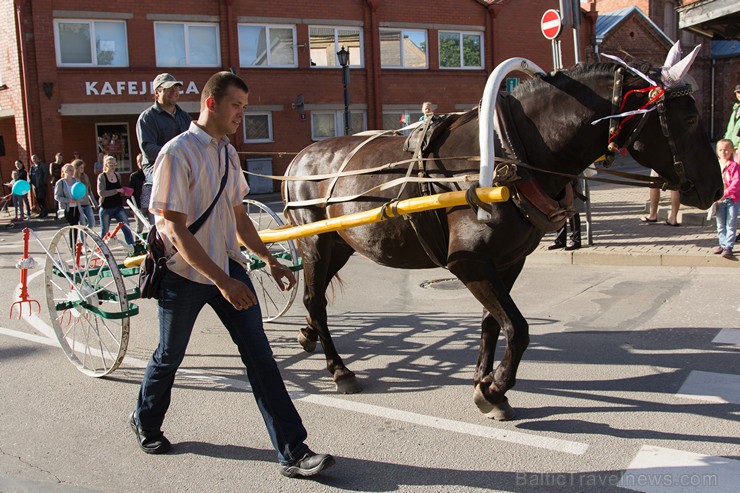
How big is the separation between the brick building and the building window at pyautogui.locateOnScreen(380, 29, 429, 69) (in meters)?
0.04

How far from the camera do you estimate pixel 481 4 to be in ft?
97.2

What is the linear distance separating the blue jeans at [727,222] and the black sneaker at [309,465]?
24.0 feet

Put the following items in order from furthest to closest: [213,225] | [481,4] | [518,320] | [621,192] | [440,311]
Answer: [481,4] < [621,192] < [440,311] < [518,320] < [213,225]

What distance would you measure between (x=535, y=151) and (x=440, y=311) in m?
3.52

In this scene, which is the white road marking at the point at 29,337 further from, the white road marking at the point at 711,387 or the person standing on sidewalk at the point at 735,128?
the person standing on sidewalk at the point at 735,128

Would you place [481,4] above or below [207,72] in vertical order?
above

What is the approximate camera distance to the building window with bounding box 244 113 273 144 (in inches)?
1029

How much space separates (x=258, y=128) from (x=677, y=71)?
23401 millimetres

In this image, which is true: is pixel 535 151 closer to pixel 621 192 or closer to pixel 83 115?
pixel 621 192

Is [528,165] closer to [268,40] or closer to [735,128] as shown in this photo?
[735,128]

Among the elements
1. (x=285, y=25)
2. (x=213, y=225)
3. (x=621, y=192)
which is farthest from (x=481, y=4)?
(x=213, y=225)

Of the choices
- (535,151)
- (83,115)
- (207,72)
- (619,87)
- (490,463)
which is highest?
(207,72)

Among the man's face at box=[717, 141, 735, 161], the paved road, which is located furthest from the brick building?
the paved road

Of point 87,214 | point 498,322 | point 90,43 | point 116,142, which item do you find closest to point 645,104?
point 498,322
